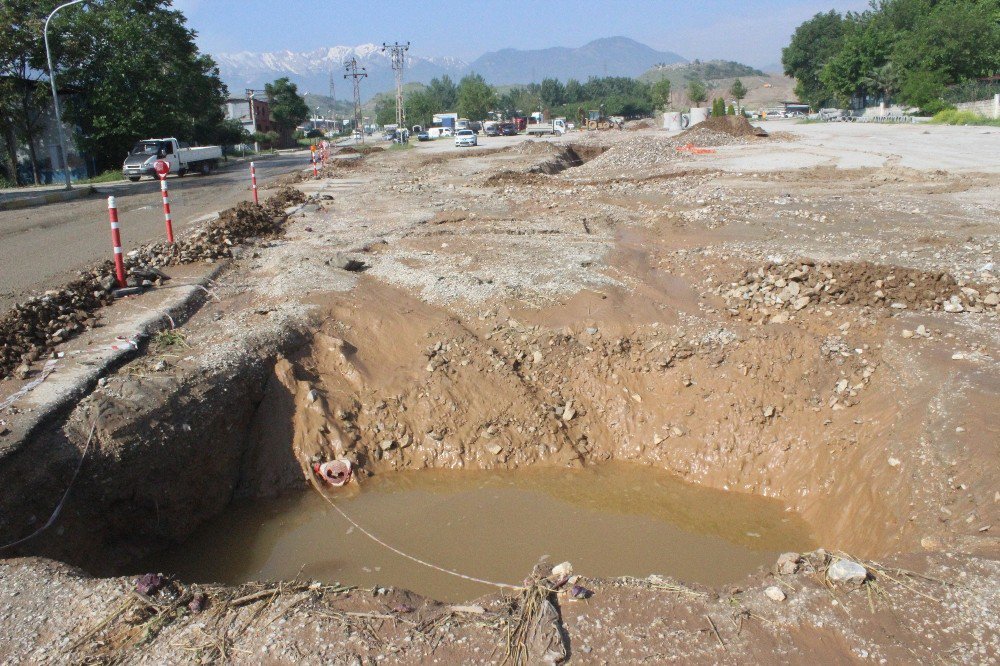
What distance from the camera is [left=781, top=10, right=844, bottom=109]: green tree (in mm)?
83562

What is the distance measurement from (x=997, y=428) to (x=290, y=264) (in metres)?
7.50

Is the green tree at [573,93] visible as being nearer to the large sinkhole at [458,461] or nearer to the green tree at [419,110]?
the green tree at [419,110]

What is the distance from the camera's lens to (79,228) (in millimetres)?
14188

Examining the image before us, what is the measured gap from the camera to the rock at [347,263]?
8852 millimetres

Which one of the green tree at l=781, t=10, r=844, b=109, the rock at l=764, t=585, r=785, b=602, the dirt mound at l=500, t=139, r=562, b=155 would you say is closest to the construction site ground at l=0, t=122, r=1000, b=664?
the rock at l=764, t=585, r=785, b=602

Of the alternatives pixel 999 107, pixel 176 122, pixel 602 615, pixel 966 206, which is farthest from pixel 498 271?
pixel 999 107

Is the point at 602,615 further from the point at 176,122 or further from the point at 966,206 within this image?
the point at 176,122

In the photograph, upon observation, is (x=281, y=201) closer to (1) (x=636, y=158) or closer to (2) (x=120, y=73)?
(1) (x=636, y=158)

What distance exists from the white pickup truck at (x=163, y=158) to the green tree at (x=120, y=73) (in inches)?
153

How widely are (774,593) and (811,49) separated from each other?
9626 cm

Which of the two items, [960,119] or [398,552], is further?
[960,119]

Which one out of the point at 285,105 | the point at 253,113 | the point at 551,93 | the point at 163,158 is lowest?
the point at 163,158

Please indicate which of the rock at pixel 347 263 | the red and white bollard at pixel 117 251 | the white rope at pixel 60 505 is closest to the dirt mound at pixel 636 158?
the rock at pixel 347 263

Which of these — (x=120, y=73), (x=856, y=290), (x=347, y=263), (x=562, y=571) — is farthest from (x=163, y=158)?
(x=562, y=571)
